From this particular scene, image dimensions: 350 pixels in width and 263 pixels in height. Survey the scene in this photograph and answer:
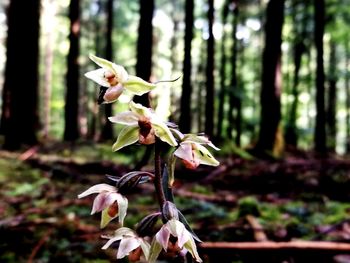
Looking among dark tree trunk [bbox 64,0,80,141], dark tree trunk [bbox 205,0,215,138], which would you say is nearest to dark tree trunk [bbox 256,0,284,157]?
dark tree trunk [bbox 205,0,215,138]

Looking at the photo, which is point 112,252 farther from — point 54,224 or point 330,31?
point 330,31

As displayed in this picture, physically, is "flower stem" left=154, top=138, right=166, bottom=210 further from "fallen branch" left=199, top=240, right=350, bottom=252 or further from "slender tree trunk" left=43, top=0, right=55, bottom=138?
"slender tree trunk" left=43, top=0, right=55, bottom=138

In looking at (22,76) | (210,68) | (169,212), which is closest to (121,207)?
(169,212)

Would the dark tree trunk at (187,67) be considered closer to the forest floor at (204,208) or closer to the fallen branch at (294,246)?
the forest floor at (204,208)

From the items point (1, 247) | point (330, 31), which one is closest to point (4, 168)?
point (1, 247)

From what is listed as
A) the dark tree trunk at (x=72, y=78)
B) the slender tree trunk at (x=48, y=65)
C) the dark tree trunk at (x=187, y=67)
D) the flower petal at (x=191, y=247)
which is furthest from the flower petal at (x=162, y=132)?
the slender tree trunk at (x=48, y=65)
